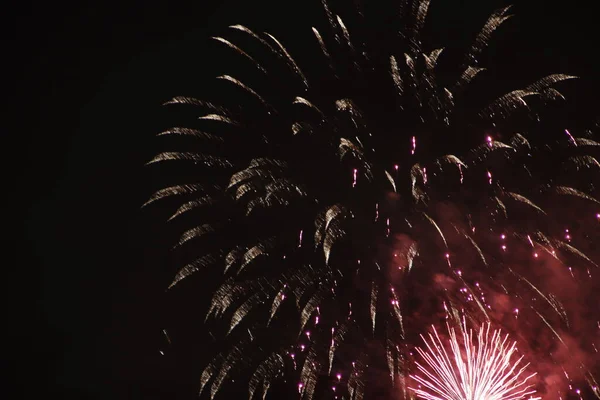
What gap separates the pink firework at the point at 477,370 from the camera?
11.3 meters

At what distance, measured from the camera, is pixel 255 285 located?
41.2 feet

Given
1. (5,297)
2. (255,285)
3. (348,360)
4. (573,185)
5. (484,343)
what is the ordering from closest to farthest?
1. (255,285)
2. (484,343)
3. (573,185)
4. (348,360)
5. (5,297)

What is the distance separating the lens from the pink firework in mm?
11289

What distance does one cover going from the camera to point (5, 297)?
21875 millimetres

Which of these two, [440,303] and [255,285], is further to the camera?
[440,303]

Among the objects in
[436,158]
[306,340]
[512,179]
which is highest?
[512,179]

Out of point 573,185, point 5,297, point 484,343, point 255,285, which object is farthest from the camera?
point 5,297

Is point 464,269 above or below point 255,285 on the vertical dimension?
above

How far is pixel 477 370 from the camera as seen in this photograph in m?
11.5

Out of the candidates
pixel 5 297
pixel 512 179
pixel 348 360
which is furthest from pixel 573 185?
pixel 5 297

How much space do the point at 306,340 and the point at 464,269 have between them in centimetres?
398

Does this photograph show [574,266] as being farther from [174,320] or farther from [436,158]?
[174,320]

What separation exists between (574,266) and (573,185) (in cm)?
198

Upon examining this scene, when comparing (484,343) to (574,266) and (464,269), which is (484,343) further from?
(574,266)
